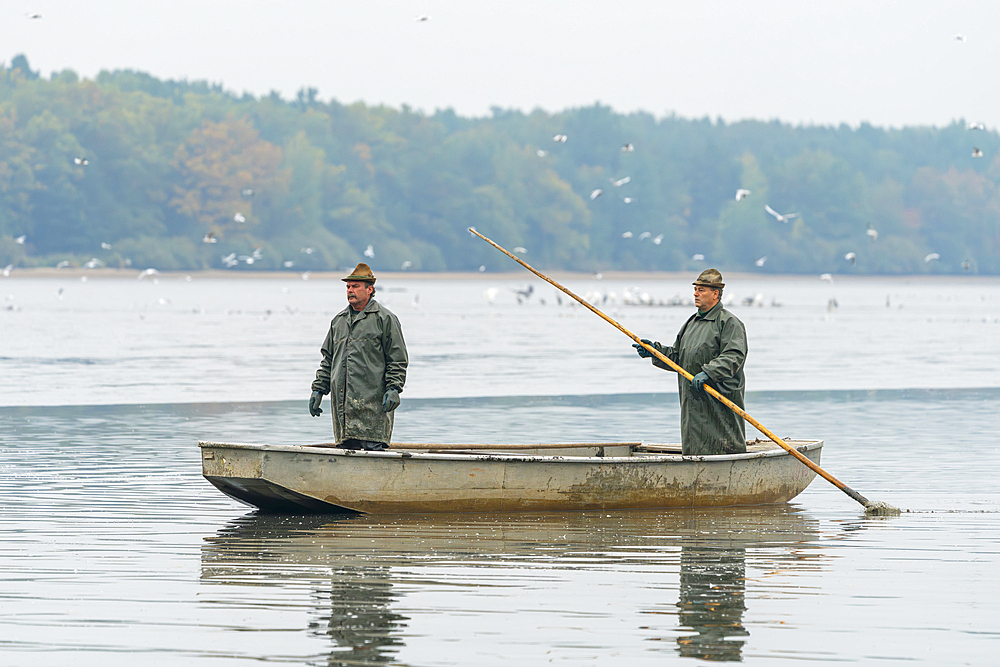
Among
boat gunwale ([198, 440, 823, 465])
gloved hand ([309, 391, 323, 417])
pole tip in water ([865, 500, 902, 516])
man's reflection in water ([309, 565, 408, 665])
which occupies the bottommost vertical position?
man's reflection in water ([309, 565, 408, 665])

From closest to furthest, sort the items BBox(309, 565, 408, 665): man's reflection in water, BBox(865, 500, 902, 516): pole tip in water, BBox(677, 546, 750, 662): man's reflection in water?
BBox(309, 565, 408, 665): man's reflection in water < BBox(677, 546, 750, 662): man's reflection in water < BBox(865, 500, 902, 516): pole tip in water

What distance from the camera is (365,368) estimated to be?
40.0ft

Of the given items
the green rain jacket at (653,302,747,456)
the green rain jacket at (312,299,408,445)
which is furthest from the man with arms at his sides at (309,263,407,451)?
the green rain jacket at (653,302,747,456)

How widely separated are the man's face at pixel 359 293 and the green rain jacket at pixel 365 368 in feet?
0.20

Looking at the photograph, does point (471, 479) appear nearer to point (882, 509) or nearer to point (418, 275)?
point (882, 509)

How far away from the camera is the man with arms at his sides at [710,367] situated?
12.6 m

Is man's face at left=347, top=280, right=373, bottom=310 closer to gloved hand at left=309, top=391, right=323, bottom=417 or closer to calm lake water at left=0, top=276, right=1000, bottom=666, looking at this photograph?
gloved hand at left=309, top=391, right=323, bottom=417

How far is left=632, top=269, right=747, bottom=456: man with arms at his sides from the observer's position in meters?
12.6

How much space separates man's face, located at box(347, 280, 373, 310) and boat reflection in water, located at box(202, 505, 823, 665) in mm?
1671

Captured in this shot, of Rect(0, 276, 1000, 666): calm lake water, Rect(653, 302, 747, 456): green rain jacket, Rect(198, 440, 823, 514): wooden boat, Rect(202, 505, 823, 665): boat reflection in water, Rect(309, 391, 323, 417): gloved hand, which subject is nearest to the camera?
Rect(0, 276, 1000, 666): calm lake water

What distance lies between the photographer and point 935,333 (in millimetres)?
50188

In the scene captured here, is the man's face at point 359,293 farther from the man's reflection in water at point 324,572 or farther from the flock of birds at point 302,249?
the flock of birds at point 302,249

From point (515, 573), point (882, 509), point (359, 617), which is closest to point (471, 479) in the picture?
point (515, 573)

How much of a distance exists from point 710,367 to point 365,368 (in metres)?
2.68
